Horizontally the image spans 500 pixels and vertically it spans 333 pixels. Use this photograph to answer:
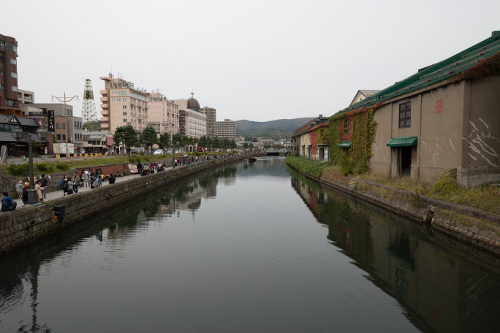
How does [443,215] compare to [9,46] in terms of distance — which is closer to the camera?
[443,215]

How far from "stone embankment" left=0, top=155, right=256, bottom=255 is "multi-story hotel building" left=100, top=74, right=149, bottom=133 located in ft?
237

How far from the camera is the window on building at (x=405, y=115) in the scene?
1021 inches

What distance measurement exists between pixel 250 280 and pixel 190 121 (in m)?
141

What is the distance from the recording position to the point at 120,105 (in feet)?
326

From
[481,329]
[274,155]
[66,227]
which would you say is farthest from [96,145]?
[274,155]

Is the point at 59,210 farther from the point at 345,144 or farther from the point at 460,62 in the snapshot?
the point at 345,144

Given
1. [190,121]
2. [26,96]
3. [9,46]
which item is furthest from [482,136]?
[190,121]

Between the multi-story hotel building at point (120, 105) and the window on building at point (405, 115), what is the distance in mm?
88906

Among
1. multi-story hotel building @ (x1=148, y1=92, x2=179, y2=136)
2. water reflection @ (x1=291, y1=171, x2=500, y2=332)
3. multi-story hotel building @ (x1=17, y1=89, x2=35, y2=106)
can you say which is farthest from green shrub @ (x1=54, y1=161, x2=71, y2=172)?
multi-story hotel building @ (x1=148, y1=92, x2=179, y2=136)

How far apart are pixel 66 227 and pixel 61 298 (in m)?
10.7

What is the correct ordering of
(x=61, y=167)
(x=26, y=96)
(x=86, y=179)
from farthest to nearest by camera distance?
(x=26, y=96) → (x=61, y=167) → (x=86, y=179)

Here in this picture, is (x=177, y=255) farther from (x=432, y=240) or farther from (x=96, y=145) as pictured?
(x=96, y=145)

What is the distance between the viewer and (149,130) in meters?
70.1

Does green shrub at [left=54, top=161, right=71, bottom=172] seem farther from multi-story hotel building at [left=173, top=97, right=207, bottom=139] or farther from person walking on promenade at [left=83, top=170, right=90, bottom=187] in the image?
multi-story hotel building at [left=173, top=97, right=207, bottom=139]
